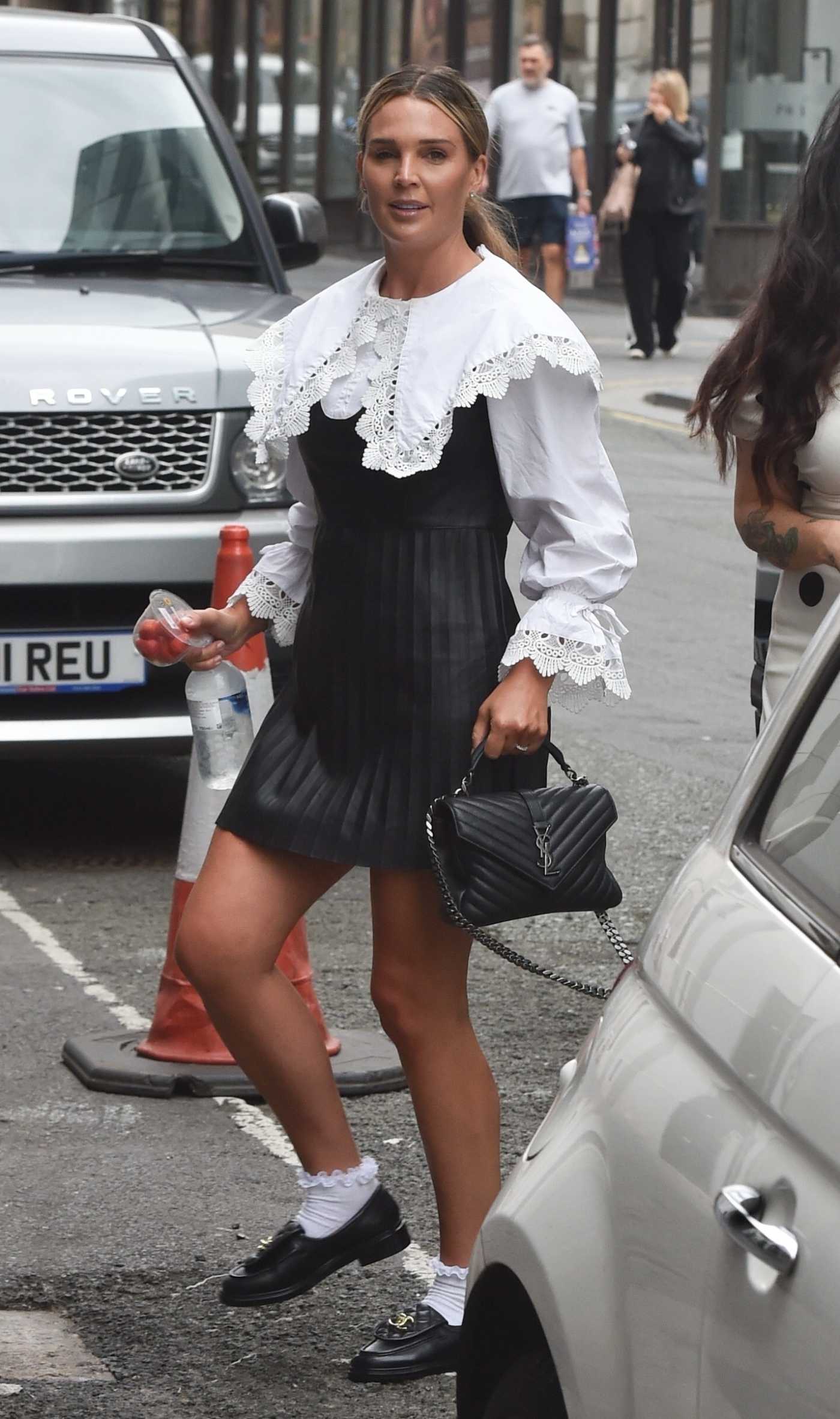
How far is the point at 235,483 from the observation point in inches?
261

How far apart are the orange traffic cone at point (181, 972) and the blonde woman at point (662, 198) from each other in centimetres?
1452

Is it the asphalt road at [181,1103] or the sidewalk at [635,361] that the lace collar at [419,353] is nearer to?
the asphalt road at [181,1103]

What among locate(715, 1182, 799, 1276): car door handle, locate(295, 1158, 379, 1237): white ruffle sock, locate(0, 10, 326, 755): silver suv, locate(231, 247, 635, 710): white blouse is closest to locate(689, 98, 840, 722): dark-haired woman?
locate(231, 247, 635, 710): white blouse

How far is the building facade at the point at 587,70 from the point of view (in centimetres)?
2417

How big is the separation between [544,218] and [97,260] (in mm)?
13013

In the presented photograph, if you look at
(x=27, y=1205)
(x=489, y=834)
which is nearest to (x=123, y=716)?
(x=27, y=1205)

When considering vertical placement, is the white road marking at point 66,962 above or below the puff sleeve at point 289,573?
below

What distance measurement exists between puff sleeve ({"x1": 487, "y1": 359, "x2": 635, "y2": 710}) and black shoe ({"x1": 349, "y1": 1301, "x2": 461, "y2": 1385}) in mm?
974

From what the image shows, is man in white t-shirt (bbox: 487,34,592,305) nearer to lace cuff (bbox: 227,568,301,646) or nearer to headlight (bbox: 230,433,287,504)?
headlight (bbox: 230,433,287,504)

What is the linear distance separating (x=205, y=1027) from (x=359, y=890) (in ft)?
5.67

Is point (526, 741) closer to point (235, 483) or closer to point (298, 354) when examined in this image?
point (298, 354)

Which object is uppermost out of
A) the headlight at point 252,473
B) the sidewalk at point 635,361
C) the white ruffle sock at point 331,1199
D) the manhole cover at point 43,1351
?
the headlight at point 252,473

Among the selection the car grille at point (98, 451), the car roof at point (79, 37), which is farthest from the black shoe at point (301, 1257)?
the car roof at point (79, 37)

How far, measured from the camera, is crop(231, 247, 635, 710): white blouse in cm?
354
